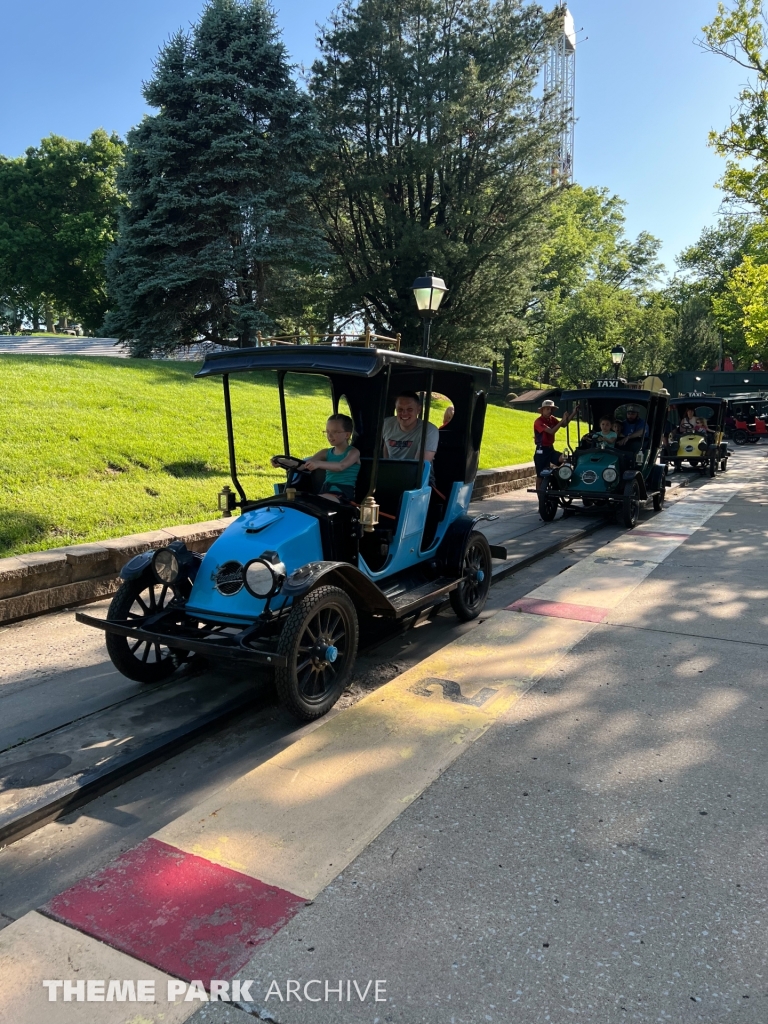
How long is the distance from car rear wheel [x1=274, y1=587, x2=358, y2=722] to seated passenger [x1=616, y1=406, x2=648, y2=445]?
356 inches

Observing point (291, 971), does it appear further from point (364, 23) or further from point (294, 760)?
point (364, 23)

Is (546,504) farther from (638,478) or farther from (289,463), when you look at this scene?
(289,463)

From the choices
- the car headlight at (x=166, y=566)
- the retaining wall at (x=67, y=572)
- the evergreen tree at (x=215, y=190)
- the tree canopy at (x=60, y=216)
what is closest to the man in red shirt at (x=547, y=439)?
the retaining wall at (x=67, y=572)

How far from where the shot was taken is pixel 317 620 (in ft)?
13.9

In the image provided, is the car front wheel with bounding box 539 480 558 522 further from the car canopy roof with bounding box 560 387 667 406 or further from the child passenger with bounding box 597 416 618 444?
the car canopy roof with bounding box 560 387 667 406

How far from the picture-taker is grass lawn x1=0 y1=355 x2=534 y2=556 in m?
7.30

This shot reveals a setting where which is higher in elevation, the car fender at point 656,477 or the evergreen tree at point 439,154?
the evergreen tree at point 439,154

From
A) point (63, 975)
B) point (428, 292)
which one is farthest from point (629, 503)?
point (63, 975)

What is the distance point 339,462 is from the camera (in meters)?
5.20

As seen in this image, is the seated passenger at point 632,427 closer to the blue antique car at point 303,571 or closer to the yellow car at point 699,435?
the yellow car at point 699,435

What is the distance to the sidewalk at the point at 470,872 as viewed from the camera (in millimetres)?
2320

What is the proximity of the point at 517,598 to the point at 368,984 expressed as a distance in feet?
16.7

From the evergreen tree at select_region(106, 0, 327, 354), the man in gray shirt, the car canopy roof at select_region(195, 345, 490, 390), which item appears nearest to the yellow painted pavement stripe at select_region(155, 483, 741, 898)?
the man in gray shirt

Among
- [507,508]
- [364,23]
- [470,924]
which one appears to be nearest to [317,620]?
[470,924]
